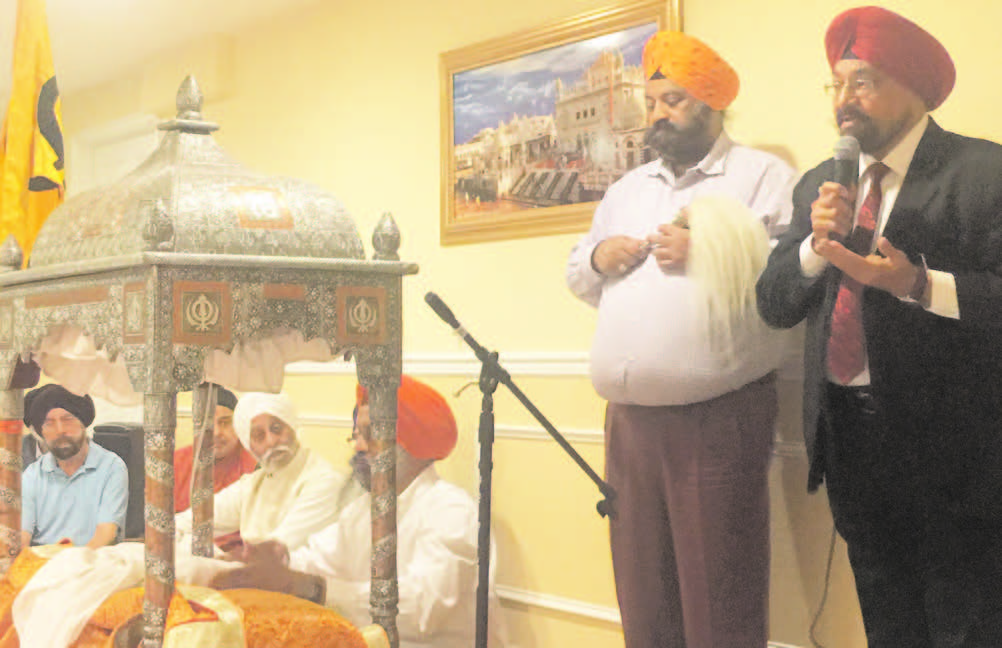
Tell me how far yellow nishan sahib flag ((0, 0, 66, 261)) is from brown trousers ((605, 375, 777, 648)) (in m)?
2.27

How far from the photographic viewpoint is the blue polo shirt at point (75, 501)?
4156 millimetres

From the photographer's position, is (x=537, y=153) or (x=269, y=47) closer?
(x=537, y=153)

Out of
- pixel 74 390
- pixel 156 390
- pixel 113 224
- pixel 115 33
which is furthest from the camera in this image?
pixel 115 33

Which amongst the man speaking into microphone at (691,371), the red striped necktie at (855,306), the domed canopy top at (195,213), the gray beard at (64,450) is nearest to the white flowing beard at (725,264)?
the man speaking into microphone at (691,371)

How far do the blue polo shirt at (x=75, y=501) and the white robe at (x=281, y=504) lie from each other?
0.48 m

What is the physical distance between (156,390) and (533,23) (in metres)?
1.85

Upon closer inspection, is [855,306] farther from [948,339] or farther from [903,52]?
[903,52]

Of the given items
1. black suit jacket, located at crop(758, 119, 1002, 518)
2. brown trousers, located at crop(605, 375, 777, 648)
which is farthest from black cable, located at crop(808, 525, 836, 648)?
black suit jacket, located at crop(758, 119, 1002, 518)

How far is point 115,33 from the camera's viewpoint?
5094 mm

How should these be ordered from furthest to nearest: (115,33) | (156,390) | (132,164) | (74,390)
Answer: (132,164)
(115,33)
(74,390)
(156,390)

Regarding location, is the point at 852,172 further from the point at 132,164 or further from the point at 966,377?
the point at 132,164

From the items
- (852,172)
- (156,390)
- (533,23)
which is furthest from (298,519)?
(852,172)

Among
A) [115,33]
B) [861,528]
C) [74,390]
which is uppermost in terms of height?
[115,33]

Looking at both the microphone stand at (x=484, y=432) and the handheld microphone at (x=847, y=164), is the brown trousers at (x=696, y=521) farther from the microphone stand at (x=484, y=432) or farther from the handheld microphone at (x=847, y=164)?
the handheld microphone at (x=847, y=164)
